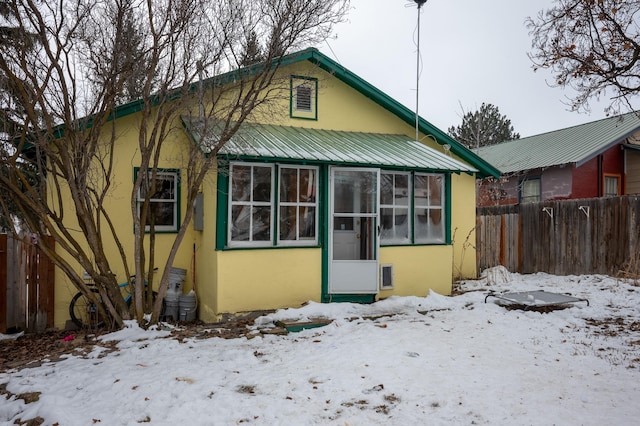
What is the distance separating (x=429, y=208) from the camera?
30.2 ft

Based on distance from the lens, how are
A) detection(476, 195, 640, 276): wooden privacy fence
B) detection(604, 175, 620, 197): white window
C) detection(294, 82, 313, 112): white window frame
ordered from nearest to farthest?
detection(294, 82, 313, 112): white window frame, detection(476, 195, 640, 276): wooden privacy fence, detection(604, 175, 620, 197): white window

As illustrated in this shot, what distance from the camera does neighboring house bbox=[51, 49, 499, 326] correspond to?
7547mm

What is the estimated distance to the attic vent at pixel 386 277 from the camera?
8539 millimetres

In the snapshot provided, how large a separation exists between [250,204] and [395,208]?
2940mm

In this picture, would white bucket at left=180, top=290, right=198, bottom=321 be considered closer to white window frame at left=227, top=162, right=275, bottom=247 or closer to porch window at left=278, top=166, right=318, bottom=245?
white window frame at left=227, top=162, right=275, bottom=247

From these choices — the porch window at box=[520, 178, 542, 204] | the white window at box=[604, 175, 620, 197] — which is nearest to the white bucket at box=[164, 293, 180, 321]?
the porch window at box=[520, 178, 542, 204]

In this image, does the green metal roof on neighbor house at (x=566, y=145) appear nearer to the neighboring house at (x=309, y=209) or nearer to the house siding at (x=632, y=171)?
the house siding at (x=632, y=171)

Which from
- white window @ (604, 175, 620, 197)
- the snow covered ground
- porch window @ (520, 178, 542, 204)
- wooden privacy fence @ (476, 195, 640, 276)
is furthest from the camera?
porch window @ (520, 178, 542, 204)

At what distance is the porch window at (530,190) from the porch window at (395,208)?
1204cm

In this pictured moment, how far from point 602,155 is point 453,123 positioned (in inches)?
516

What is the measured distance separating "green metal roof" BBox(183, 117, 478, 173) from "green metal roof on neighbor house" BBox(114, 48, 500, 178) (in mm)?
732

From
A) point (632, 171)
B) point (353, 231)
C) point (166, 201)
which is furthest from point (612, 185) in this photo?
point (166, 201)

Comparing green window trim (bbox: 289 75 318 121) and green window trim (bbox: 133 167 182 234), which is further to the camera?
green window trim (bbox: 289 75 318 121)

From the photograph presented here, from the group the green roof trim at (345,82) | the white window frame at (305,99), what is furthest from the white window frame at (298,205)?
the white window frame at (305,99)
